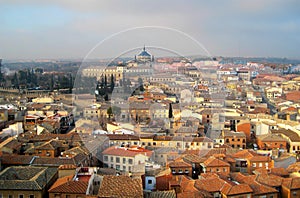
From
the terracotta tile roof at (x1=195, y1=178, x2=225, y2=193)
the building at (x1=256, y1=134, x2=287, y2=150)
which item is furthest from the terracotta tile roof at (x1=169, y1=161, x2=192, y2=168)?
the building at (x1=256, y1=134, x2=287, y2=150)

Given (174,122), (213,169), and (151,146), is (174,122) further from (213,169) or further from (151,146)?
(213,169)

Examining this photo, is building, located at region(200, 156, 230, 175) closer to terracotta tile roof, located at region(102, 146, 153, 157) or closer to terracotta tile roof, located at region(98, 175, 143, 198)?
terracotta tile roof, located at region(102, 146, 153, 157)

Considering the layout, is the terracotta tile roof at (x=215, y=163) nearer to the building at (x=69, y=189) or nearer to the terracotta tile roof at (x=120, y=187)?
the terracotta tile roof at (x=120, y=187)

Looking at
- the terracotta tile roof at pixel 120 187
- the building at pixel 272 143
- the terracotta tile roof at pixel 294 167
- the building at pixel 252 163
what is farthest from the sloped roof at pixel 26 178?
the building at pixel 272 143

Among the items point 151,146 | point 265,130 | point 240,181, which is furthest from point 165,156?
point 265,130

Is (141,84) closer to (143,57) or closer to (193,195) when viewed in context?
(143,57)
